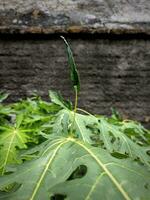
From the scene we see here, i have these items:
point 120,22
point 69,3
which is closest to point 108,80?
point 120,22

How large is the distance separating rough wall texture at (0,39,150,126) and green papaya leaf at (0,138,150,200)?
3.25 meters

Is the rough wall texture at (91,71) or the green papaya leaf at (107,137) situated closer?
the green papaya leaf at (107,137)

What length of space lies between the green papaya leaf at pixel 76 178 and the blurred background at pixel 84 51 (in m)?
3.25

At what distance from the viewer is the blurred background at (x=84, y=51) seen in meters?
4.04

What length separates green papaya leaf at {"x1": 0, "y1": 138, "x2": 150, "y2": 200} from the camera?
667 millimetres

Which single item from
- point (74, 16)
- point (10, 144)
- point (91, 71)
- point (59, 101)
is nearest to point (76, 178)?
point (10, 144)

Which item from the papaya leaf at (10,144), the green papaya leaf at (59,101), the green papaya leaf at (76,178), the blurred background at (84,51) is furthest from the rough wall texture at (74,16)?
the green papaya leaf at (76,178)

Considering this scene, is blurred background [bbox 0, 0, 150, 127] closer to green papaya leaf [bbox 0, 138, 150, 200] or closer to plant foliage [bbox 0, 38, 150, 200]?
plant foliage [bbox 0, 38, 150, 200]

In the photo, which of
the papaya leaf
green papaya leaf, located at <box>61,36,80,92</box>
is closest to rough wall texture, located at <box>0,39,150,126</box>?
the papaya leaf

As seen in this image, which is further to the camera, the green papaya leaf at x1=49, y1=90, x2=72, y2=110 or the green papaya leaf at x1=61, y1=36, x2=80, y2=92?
the green papaya leaf at x1=49, y1=90, x2=72, y2=110

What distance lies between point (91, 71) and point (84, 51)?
0.22 metres

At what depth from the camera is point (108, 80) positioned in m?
4.14

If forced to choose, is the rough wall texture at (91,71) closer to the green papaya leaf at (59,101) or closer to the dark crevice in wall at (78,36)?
the dark crevice in wall at (78,36)

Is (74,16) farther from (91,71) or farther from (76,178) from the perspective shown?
(76,178)
